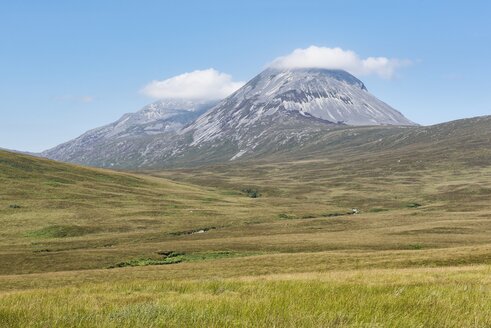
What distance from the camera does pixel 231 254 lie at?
60.0 meters

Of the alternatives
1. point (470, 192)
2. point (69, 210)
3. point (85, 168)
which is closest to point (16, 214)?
point (69, 210)

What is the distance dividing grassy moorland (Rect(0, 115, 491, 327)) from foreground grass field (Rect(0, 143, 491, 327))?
3.4 inches

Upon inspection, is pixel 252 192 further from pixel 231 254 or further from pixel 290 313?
pixel 290 313

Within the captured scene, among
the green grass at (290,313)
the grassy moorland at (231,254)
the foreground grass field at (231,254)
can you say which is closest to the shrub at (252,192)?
the grassy moorland at (231,254)

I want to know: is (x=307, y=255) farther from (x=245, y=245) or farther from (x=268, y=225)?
(x=268, y=225)

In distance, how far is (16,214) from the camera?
95.4 m

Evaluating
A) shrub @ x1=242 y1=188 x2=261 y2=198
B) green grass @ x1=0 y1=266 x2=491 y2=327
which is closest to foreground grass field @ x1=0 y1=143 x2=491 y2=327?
green grass @ x1=0 y1=266 x2=491 y2=327

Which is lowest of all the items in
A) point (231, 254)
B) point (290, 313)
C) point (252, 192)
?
point (231, 254)

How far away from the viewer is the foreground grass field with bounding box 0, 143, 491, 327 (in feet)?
25.6

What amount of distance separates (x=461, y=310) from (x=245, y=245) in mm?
58744

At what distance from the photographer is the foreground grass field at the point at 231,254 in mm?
7793

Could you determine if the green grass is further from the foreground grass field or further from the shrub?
the shrub

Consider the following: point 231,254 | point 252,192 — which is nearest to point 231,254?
point 231,254

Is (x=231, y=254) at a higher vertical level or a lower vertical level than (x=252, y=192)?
lower
